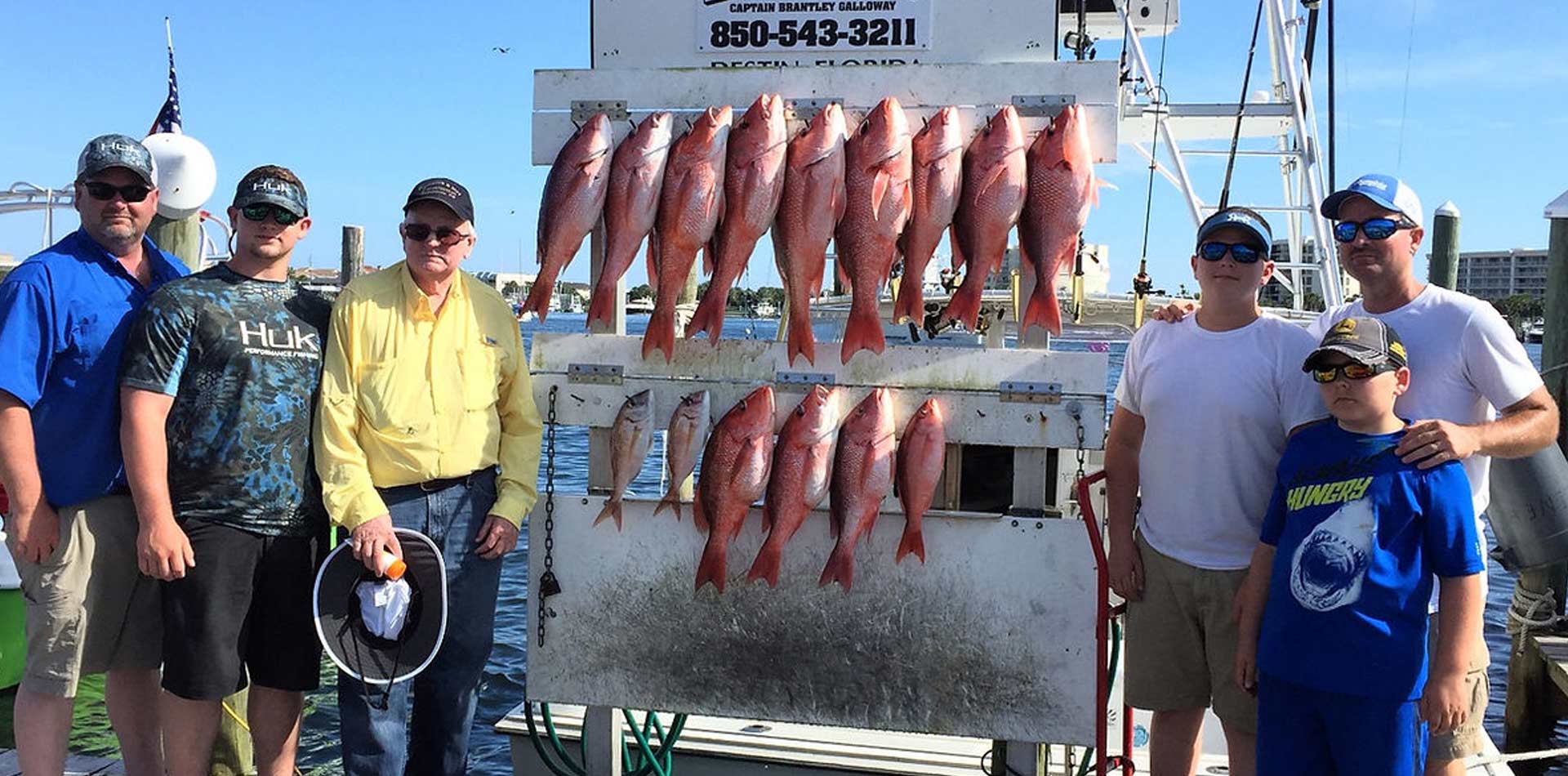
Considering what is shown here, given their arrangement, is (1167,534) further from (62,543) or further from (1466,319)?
(62,543)

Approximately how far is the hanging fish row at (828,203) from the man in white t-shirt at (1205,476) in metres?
0.37

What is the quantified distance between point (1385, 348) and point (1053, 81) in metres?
1.12

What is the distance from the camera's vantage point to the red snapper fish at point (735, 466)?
3.25 meters

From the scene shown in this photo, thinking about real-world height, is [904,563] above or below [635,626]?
above

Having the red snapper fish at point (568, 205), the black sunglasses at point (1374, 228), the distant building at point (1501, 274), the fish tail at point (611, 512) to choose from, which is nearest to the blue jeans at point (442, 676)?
the fish tail at point (611, 512)

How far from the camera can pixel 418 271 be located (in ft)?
10.6

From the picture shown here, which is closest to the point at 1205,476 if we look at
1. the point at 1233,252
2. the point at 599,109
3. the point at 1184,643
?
the point at 1184,643

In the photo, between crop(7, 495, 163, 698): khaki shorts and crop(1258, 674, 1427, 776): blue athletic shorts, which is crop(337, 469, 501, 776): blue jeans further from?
crop(1258, 674, 1427, 776): blue athletic shorts

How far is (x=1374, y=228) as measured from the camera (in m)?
3.00

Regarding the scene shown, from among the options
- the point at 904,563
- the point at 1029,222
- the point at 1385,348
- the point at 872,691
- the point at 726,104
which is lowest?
the point at 872,691

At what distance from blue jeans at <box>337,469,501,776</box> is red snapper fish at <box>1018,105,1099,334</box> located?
1634mm

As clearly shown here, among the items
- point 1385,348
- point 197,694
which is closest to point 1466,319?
point 1385,348

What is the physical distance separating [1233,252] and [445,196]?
6.89 ft

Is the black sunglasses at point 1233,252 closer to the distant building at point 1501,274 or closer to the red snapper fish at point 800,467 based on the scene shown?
the red snapper fish at point 800,467
